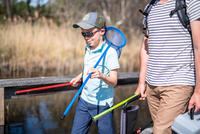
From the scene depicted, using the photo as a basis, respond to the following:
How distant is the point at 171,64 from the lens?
1498mm

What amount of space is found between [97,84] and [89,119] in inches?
12.2

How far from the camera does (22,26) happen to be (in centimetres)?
569

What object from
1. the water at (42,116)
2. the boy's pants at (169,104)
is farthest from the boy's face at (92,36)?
the water at (42,116)

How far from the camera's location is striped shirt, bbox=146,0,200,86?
145 centimetres

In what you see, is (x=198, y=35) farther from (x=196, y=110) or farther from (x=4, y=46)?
(x=4, y=46)

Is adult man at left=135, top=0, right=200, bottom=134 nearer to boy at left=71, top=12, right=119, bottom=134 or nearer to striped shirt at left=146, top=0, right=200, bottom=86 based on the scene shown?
striped shirt at left=146, top=0, right=200, bottom=86

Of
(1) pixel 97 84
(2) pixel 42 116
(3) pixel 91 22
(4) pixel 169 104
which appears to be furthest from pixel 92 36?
(2) pixel 42 116

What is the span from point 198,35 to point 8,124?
8.32ft

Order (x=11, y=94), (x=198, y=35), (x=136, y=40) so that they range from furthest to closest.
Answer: (x=136, y=40) → (x=11, y=94) → (x=198, y=35)

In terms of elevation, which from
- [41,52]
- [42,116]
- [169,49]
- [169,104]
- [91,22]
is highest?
[91,22]

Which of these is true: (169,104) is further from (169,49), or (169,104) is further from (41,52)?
(41,52)

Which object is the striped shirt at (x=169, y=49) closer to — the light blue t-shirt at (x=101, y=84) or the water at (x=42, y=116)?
the light blue t-shirt at (x=101, y=84)

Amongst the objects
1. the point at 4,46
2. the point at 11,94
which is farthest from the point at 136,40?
the point at 11,94

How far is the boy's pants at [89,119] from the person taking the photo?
1.87 m
